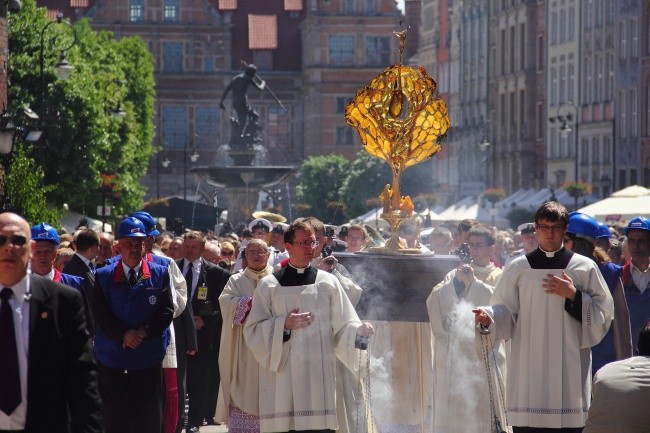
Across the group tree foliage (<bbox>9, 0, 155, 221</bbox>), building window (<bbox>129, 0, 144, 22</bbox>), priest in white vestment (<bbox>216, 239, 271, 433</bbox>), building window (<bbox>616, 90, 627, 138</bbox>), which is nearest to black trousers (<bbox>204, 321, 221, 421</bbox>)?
priest in white vestment (<bbox>216, 239, 271, 433</bbox>)

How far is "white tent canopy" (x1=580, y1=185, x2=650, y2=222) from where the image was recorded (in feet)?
111

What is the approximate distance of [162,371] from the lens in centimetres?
1340

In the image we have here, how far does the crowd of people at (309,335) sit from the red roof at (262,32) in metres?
102

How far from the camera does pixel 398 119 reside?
15.4 metres

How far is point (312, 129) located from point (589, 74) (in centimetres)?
3891

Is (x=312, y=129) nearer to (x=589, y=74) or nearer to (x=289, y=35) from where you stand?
(x=289, y=35)

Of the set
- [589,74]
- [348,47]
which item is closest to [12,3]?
[589,74]

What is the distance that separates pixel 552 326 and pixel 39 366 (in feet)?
12.7

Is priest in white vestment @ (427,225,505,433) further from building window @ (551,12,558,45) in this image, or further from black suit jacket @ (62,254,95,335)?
building window @ (551,12,558,45)

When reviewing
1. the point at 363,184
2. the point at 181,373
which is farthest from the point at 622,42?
the point at 181,373

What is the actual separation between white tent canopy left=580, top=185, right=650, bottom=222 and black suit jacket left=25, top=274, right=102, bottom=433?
25.7 meters

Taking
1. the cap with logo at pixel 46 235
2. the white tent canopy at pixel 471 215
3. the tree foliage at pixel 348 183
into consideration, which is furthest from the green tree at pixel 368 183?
the cap with logo at pixel 46 235

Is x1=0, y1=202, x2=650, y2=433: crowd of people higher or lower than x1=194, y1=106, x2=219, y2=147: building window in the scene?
lower

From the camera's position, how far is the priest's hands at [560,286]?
1103 cm
